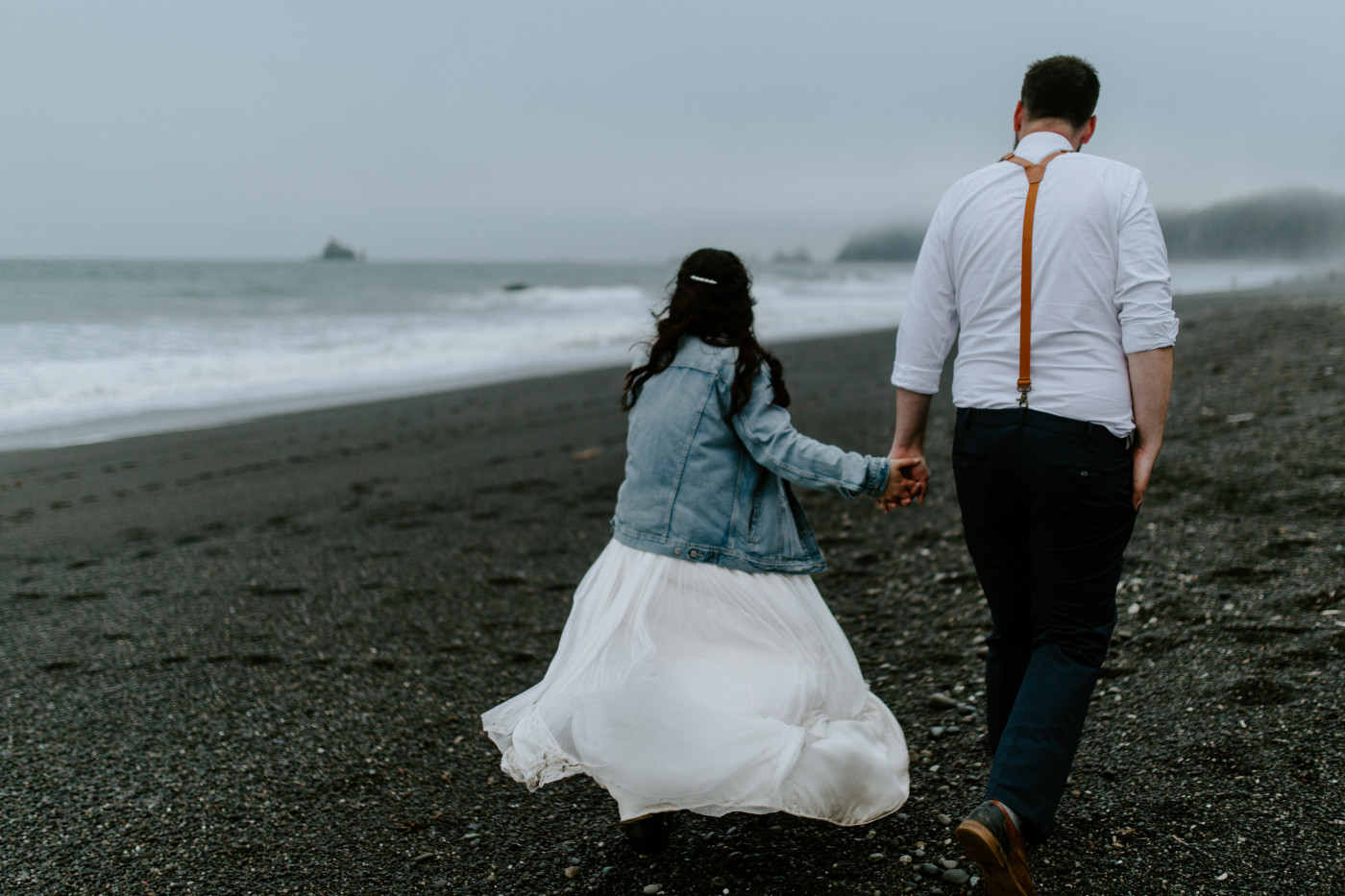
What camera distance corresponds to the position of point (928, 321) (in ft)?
8.21

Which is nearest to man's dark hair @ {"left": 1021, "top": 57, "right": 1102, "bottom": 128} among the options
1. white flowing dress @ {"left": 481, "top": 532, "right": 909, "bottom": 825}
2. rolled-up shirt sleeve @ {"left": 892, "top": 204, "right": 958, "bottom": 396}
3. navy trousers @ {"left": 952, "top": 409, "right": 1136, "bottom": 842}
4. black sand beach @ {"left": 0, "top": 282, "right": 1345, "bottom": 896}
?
rolled-up shirt sleeve @ {"left": 892, "top": 204, "right": 958, "bottom": 396}

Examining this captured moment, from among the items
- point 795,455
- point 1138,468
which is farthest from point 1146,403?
point 795,455

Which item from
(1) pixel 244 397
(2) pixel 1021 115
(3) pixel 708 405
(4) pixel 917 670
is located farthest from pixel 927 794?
(1) pixel 244 397

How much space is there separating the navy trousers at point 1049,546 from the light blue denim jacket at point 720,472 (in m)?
0.34

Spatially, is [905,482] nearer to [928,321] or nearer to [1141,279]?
[928,321]

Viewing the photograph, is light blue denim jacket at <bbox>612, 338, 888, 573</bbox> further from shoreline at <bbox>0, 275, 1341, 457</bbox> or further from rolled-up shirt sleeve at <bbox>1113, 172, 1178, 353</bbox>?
shoreline at <bbox>0, 275, 1341, 457</bbox>

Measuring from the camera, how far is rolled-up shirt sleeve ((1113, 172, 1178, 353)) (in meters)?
2.11

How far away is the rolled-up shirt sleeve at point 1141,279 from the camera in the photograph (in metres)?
2.11

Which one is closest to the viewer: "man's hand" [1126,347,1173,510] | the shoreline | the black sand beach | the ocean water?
"man's hand" [1126,347,1173,510]

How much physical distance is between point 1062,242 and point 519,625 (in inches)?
133

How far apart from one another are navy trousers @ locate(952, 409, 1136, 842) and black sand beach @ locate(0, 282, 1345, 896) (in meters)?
0.39

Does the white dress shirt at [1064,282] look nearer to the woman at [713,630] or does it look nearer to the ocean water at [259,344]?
the woman at [713,630]

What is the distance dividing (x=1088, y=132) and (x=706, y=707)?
191 cm

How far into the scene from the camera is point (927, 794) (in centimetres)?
284
